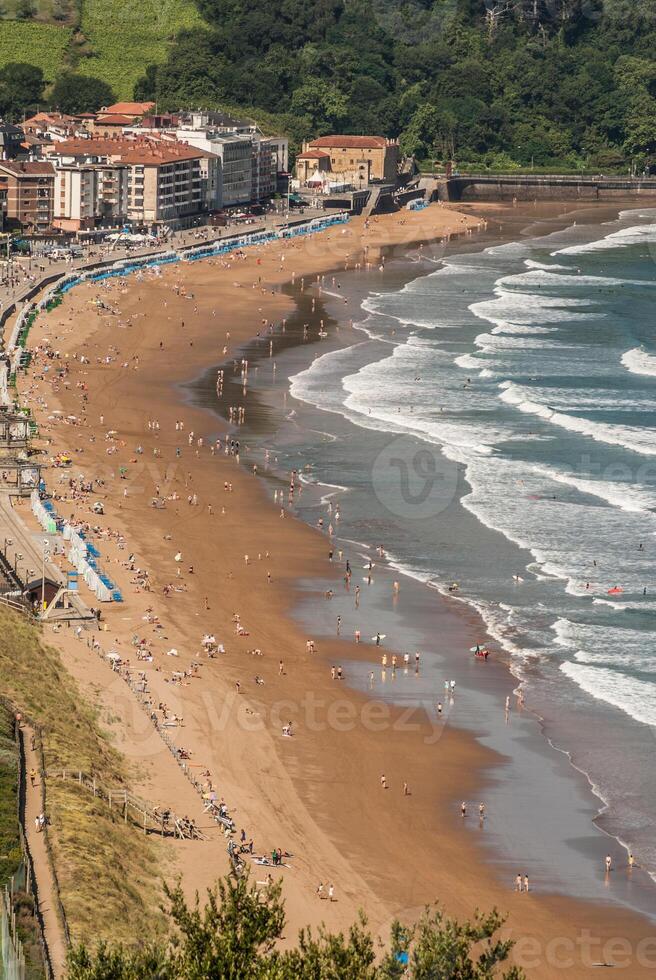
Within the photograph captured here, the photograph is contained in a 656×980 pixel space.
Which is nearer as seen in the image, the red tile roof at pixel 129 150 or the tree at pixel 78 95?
the red tile roof at pixel 129 150

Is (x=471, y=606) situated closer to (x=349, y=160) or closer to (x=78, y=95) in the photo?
(x=349, y=160)

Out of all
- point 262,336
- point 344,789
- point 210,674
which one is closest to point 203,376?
point 262,336

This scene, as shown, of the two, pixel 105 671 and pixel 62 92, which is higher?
pixel 62 92

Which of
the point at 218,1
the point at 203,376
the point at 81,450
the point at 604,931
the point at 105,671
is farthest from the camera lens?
the point at 218,1

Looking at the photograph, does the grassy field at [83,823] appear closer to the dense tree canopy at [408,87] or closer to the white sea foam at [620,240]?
the white sea foam at [620,240]

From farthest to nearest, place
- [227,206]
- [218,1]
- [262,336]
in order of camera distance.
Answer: [218,1] → [227,206] → [262,336]

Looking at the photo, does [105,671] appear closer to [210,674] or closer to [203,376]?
[210,674]

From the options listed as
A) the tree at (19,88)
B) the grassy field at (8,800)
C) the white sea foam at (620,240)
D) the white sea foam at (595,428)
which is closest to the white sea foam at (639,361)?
the white sea foam at (595,428)
